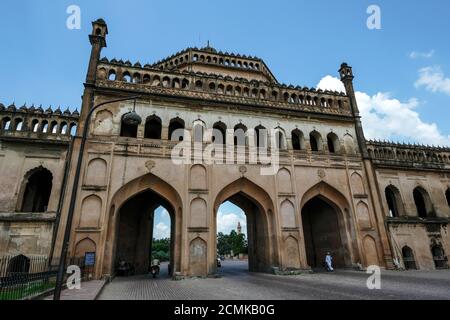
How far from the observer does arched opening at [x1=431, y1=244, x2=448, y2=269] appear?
755 inches

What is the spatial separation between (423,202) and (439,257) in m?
4.48

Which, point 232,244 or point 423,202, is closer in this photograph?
point 423,202

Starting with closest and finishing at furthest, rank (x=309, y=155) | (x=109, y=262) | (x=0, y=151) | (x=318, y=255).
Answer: (x=109, y=262), (x=0, y=151), (x=309, y=155), (x=318, y=255)

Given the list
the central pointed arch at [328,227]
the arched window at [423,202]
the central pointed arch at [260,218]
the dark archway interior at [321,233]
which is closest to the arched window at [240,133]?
the central pointed arch at [260,218]

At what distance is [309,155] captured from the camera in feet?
59.8

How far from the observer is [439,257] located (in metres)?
19.4

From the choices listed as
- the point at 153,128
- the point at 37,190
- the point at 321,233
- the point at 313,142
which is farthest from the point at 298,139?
the point at 37,190

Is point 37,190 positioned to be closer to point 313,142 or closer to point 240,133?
point 240,133

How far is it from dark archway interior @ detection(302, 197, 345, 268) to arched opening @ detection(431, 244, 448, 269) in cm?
748

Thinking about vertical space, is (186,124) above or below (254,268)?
above

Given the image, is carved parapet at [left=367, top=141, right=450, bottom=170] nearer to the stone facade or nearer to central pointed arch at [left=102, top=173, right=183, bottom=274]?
the stone facade

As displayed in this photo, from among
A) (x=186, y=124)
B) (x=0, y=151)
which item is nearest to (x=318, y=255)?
(x=186, y=124)
